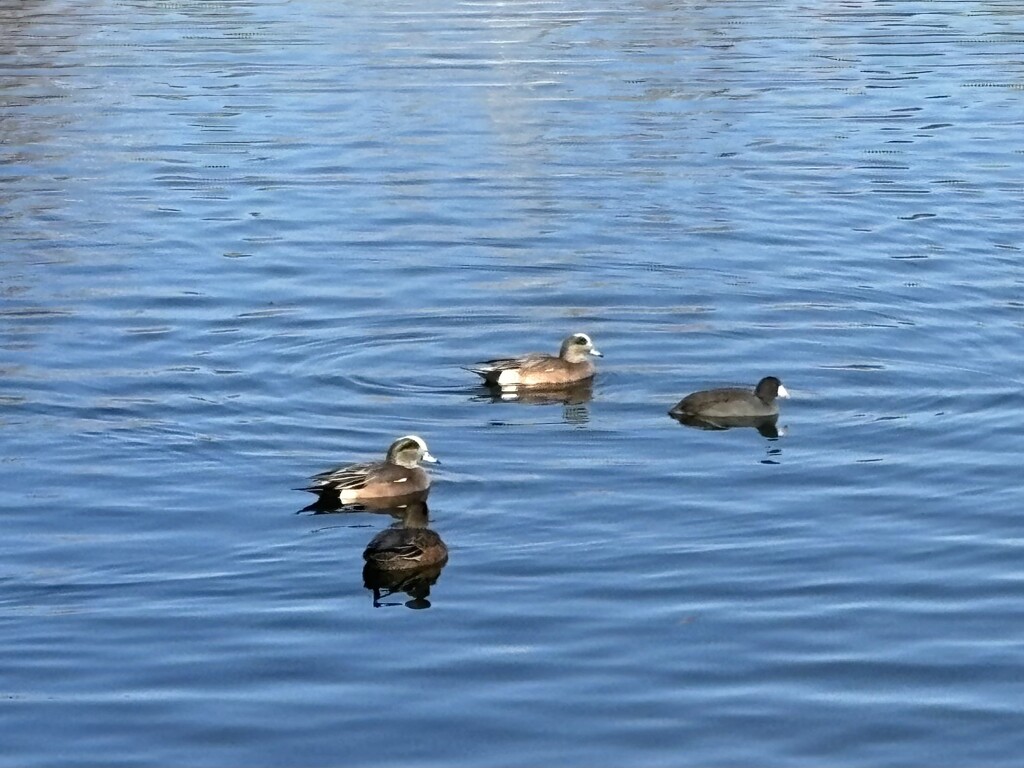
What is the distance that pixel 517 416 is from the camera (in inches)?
706

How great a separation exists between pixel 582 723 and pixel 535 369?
7258 mm

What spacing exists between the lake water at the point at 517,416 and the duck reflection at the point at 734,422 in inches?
3.9

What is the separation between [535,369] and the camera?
1844 centimetres

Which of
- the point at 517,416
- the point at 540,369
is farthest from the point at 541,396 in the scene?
the point at 517,416

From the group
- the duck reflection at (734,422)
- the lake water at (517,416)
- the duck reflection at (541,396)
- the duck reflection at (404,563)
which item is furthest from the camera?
the duck reflection at (541,396)

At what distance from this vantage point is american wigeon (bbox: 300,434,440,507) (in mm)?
15352

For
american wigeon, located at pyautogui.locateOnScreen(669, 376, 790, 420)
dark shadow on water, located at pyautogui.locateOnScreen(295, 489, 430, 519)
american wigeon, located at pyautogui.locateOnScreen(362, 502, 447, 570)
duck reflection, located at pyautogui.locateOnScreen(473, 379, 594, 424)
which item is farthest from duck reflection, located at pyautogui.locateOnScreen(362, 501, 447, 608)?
duck reflection, located at pyautogui.locateOnScreen(473, 379, 594, 424)

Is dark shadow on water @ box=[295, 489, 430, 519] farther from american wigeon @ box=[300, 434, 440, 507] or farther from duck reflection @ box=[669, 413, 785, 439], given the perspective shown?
duck reflection @ box=[669, 413, 785, 439]

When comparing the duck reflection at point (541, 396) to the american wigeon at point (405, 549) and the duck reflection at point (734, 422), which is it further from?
the american wigeon at point (405, 549)

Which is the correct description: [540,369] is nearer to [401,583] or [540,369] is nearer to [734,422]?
[734,422]

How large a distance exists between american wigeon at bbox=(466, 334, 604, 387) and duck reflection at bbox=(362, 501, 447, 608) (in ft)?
14.5

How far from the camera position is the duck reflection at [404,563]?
44.7 feet

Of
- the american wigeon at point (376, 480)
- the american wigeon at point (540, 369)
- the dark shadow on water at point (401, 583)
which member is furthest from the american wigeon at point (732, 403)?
the dark shadow on water at point (401, 583)

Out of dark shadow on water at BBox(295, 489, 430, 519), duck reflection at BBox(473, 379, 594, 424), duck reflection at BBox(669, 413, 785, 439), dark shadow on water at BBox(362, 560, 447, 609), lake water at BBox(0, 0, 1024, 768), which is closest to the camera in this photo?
lake water at BBox(0, 0, 1024, 768)
